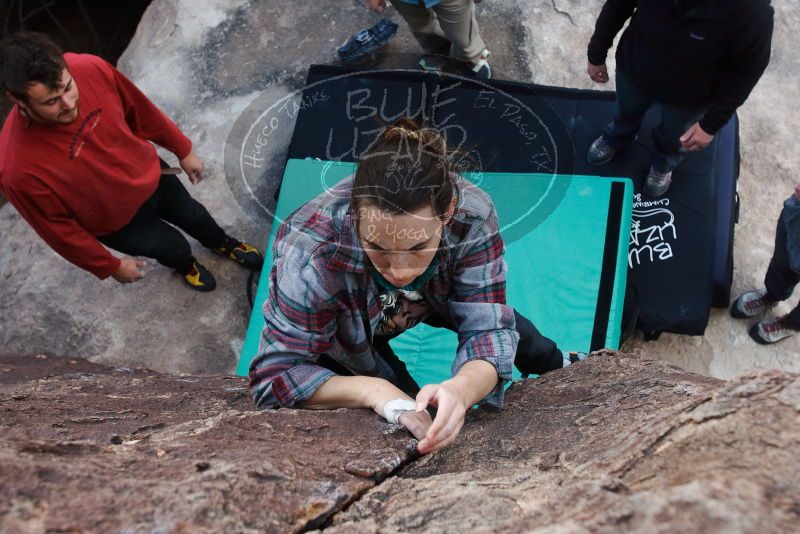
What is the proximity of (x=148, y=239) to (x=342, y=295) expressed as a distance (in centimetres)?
140

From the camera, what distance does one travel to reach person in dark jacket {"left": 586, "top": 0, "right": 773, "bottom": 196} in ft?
6.38

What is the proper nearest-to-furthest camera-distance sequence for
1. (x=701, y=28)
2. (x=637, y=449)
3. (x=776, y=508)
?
(x=776, y=508)
(x=637, y=449)
(x=701, y=28)

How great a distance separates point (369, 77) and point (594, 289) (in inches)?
54.1

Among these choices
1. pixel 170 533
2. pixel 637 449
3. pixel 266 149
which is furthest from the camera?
pixel 266 149

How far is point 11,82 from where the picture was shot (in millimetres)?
1761

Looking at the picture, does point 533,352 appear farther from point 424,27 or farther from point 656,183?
point 424,27

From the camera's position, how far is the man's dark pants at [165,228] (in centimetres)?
234

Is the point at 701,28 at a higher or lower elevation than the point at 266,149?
higher

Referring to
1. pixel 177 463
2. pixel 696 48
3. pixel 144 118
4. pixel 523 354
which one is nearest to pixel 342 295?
pixel 177 463

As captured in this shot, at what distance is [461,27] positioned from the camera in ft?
10.1

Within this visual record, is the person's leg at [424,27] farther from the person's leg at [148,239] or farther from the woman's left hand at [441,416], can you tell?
the woman's left hand at [441,416]

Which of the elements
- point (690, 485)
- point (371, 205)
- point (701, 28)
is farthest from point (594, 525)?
point (701, 28)

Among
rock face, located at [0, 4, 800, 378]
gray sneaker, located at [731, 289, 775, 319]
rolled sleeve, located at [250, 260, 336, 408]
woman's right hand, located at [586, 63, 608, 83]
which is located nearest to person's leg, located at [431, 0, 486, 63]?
rock face, located at [0, 4, 800, 378]

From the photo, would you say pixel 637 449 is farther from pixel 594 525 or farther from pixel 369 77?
pixel 369 77
